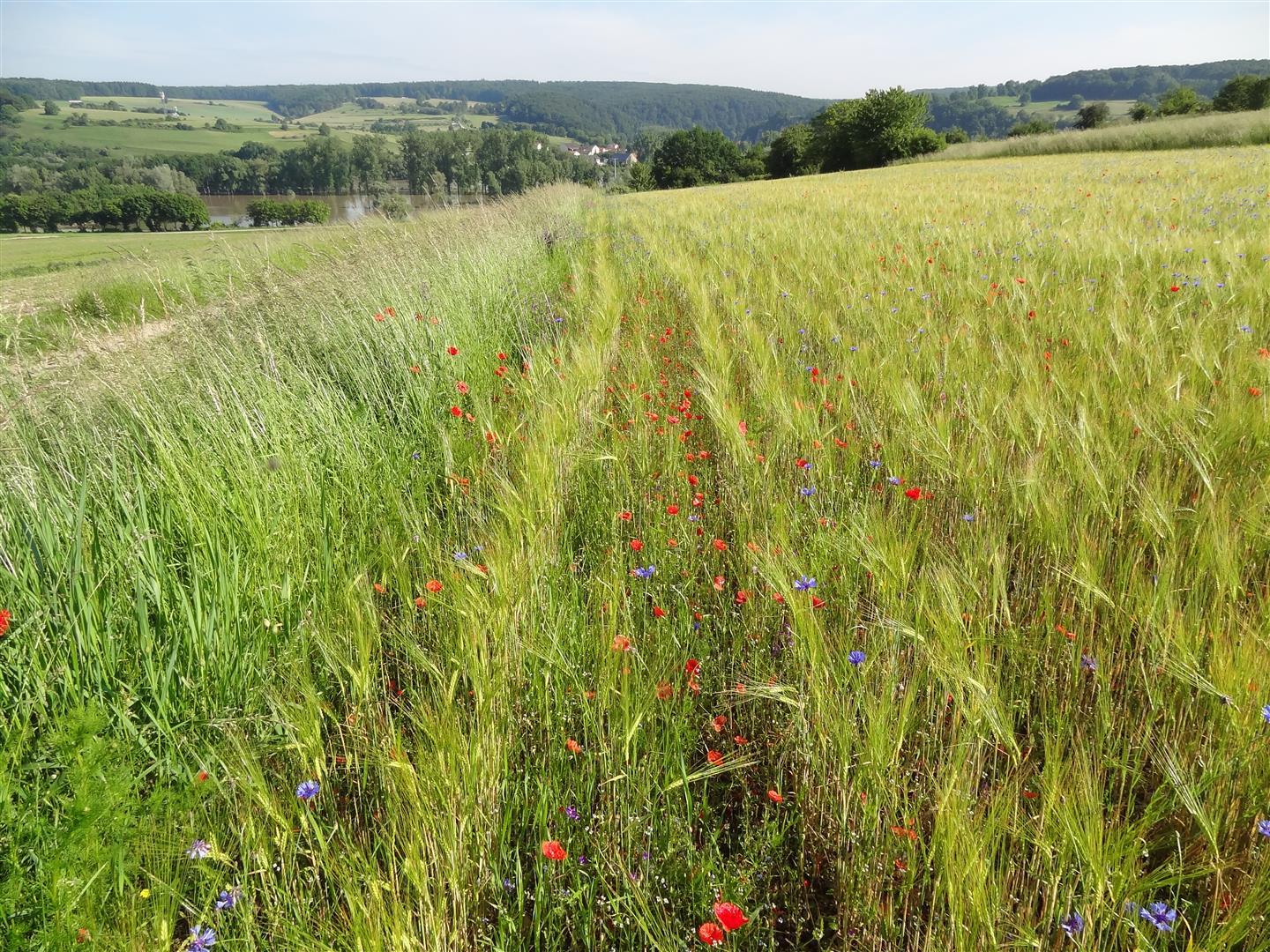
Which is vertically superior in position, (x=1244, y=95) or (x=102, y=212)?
(x=1244, y=95)

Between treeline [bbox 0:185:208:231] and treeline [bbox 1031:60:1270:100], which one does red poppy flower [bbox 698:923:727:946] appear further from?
treeline [bbox 1031:60:1270:100]

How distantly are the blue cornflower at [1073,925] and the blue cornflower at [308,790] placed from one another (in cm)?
119

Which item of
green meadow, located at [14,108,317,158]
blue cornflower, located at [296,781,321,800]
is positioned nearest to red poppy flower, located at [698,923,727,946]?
blue cornflower, located at [296,781,321,800]

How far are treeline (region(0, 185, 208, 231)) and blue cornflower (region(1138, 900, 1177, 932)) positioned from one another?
44.3 metres

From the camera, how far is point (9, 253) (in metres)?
21.3

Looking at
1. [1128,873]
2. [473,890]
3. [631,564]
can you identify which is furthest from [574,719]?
[1128,873]

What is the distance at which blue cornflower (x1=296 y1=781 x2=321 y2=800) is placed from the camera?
3.65 feet

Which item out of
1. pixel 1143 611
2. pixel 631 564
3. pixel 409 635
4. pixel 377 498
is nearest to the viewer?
pixel 1143 611

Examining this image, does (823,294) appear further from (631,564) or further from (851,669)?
(851,669)

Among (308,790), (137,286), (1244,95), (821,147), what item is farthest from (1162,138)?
(1244,95)

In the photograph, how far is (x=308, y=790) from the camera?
3.76 feet

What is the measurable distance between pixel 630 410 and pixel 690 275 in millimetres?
3088

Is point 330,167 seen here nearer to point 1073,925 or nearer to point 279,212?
point 279,212

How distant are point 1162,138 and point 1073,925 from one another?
32.5 meters
